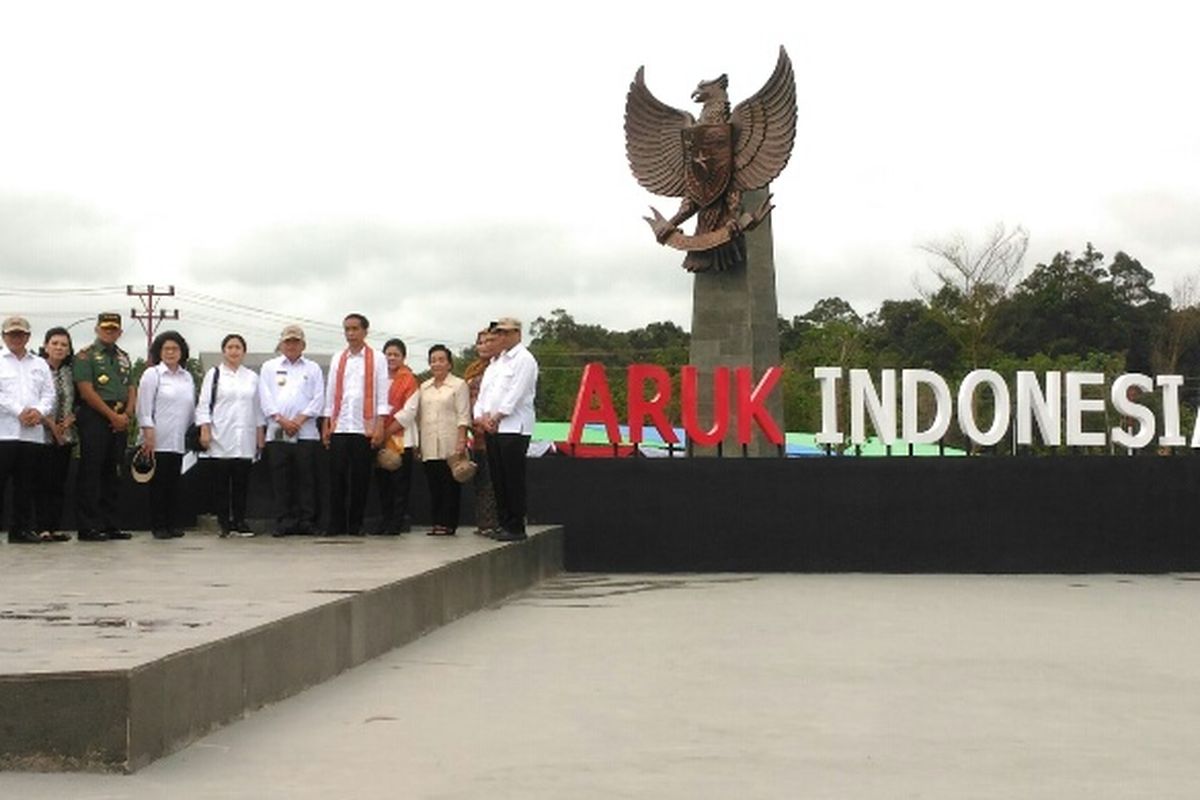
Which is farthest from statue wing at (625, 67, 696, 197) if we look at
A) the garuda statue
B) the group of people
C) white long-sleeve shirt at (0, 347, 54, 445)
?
white long-sleeve shirt at (0, 347, 54, 445)

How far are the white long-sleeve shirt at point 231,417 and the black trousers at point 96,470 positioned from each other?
24.6 inches

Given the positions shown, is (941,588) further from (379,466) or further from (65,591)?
(65,591)

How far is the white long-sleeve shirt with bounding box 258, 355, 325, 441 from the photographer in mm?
13367

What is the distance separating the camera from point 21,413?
1233 centimetres

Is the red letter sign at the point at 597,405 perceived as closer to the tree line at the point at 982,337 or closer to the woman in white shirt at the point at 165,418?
the woman in white shirt at the point at 165,418

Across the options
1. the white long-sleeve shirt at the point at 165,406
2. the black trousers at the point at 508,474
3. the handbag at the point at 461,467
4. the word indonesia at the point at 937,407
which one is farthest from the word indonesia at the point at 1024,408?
the white long-sleeve shirt at the point at 165,406

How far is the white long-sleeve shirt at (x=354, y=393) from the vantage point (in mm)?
13258

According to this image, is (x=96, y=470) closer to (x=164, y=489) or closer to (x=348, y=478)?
(x=164, y=489)

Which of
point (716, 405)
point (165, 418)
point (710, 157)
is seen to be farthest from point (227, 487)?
point (710, 157)

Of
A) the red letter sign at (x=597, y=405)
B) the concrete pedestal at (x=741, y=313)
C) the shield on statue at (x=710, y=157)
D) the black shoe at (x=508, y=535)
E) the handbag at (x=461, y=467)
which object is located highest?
the shield on statue at (x=710, y=157)

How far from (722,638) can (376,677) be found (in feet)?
7.88

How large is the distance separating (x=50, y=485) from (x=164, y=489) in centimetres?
81

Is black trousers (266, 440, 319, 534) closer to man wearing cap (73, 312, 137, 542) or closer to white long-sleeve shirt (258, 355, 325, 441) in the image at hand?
white long-sleeve shirt (258, 355, 325, 441)

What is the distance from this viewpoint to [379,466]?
13.5m
